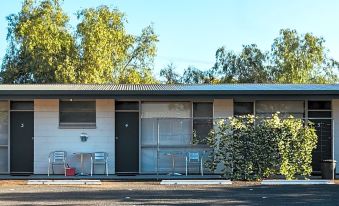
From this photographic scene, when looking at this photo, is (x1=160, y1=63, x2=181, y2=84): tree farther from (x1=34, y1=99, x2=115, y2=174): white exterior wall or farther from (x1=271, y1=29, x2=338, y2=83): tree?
(x1=34, y1=99, x2=115, y2=174): white exterior wall

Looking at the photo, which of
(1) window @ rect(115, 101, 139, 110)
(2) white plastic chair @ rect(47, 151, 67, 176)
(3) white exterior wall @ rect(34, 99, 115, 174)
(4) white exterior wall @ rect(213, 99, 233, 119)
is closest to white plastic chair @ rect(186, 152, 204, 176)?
(4) white exterior wall @ rect(213, 99, 233, 119)

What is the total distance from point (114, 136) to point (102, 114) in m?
0.86

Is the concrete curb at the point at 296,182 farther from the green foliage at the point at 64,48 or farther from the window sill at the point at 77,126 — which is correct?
A: the green foliage at the point at 64,48

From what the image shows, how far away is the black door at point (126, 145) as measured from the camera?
66.3 ft

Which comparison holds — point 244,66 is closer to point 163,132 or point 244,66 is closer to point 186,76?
point 186,76

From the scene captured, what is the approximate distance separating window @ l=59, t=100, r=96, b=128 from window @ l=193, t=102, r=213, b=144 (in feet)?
11.5

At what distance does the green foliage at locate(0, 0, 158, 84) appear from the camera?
40.8 meters

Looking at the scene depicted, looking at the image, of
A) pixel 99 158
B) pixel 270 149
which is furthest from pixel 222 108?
pixel 99 158

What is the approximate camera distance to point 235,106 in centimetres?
2038


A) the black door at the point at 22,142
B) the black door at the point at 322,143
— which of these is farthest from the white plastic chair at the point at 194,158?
the black door at the point at 22,142

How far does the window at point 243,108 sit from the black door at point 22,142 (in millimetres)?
7090

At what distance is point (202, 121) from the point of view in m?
20.2

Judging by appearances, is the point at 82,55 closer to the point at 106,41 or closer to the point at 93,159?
the point at 106,41

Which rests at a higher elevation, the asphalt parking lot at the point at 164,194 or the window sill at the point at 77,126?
the window sill at the point at 77,126
